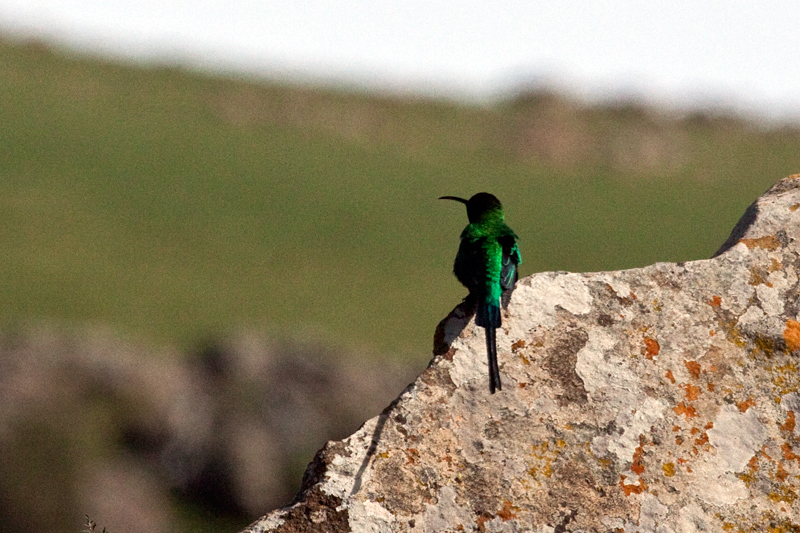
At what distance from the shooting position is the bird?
18.6 feet

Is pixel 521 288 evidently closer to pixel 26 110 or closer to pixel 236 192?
pixel 236 192

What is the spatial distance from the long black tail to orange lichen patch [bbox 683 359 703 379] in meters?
1.01

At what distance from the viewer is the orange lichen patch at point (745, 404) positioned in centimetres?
557

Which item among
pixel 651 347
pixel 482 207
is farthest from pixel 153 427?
pixel 651 347

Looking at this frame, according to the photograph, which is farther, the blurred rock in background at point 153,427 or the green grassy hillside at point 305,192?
the green grassy hillside at point 305,192

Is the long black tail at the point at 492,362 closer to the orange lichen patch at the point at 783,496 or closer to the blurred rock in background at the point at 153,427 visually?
the orange lichen patch at the point at 783,496

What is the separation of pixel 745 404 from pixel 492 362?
1.34m

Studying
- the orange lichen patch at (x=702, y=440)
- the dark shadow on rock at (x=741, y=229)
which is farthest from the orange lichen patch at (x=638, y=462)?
the dark shadow on rock at (x=741, y=229)

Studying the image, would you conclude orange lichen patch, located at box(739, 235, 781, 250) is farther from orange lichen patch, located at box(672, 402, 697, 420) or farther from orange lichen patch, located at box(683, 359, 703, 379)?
orange lichen patch, located at box(672, 402, 697, 420)

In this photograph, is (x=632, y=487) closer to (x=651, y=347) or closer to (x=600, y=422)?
(x=600, y=422)

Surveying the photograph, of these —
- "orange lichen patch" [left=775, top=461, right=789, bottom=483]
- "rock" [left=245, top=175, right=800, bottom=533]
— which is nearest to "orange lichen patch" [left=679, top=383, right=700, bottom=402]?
"rock" [left=245, top=175, right=800, bottom=533]

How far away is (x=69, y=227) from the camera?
3531 centimetres

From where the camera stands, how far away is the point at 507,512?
520cm

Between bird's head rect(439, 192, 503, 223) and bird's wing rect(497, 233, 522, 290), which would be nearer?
bird's wing rect(497, 233, 522, 290)
